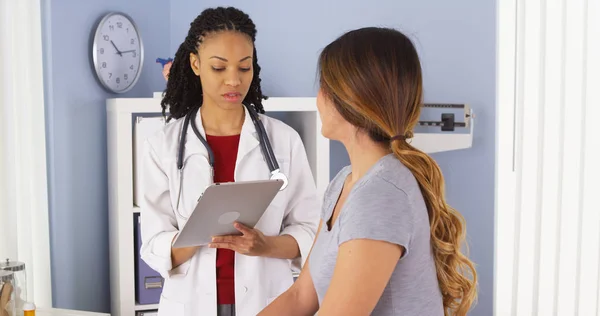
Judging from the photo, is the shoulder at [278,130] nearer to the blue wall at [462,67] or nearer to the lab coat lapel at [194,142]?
the lab coat lapel at [194,142]

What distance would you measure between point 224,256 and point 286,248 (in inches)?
6.1

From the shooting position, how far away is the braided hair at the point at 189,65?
1725 millimetres

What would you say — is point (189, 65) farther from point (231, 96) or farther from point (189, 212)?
point (189, 212)

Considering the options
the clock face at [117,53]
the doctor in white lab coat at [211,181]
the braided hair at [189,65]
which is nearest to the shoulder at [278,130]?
the doctor in white lab coat at [211,181]

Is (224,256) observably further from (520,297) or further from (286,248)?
(520,297)

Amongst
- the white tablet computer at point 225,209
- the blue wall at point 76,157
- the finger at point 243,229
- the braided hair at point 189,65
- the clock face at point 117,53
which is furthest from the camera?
the clock face at point 117,53

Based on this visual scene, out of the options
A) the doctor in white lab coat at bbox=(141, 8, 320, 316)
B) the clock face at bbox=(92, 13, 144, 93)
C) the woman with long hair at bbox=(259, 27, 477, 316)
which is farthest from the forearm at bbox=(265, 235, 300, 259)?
the clock face at bbox=(92, 13, 144, 93)

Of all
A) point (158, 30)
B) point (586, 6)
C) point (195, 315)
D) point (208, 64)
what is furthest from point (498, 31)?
point (158, 30)

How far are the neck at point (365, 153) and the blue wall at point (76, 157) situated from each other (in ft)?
5.74

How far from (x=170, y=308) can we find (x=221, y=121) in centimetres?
47

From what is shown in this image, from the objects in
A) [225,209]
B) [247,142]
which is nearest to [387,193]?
[225,209]

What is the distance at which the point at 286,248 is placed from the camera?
1.70 meters

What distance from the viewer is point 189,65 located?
1.81m

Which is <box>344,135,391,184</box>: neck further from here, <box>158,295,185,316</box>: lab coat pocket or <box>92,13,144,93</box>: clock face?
<box>92,13,144,93</box>: clock face
